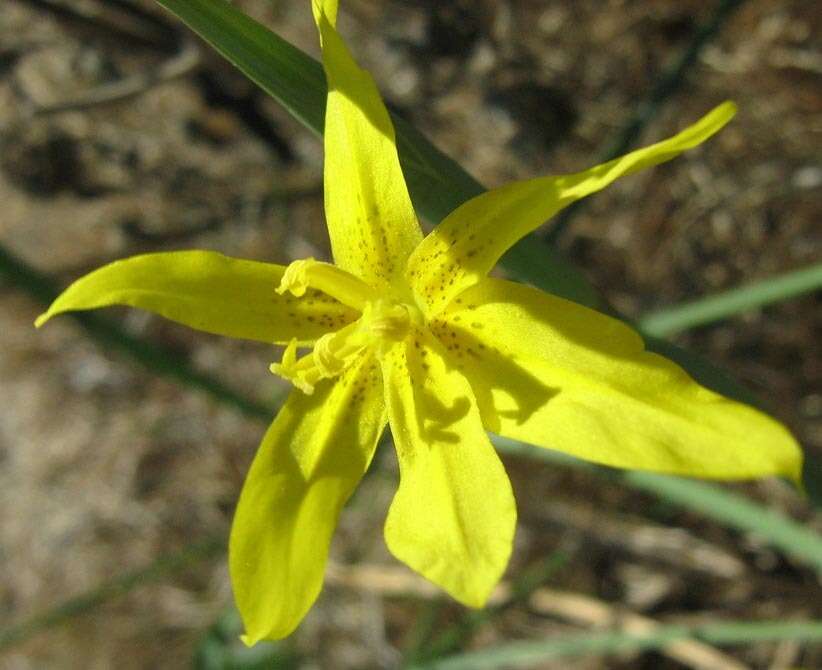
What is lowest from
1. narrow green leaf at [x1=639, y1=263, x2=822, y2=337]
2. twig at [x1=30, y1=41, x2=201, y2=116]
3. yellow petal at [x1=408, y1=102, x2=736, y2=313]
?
yellow petal at [x1=408, y1=102, x2=736, y2=313]

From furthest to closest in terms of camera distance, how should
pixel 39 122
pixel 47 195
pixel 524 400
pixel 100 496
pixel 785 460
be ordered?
pixel 100 496 → pixel 47 195 → pixel 39 122 → pixel 524 400 → pixel 785 460

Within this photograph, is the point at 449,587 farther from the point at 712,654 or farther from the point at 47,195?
the point at 47,195

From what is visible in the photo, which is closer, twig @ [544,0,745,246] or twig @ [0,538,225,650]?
twig @ [544,0,745,246]

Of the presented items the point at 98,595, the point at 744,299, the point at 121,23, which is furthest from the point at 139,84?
the point at 744,299

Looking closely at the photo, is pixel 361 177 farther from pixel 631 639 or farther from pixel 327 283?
pixel 631 639

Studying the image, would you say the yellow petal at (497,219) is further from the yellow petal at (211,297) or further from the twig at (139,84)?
the twig at (139,84)

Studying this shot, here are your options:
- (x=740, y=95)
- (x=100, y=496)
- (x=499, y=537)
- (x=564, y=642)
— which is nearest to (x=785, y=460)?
(x=499, y=537)

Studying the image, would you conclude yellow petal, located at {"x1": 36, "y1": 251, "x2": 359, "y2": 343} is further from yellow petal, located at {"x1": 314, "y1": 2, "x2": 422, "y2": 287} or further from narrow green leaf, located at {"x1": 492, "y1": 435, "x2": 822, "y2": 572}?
narrow green leaf, located at {"x1": 492, "y1": 435, "x2": 822, "y2": 572}

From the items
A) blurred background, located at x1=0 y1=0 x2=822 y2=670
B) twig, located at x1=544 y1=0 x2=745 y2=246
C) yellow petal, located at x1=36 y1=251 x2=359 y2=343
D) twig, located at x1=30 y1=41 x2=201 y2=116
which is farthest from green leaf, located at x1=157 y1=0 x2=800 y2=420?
twig, located at x1=30 y1=41 x2=201 y2=116

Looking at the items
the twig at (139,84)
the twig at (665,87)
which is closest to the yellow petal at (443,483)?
the twig at (665,87)
